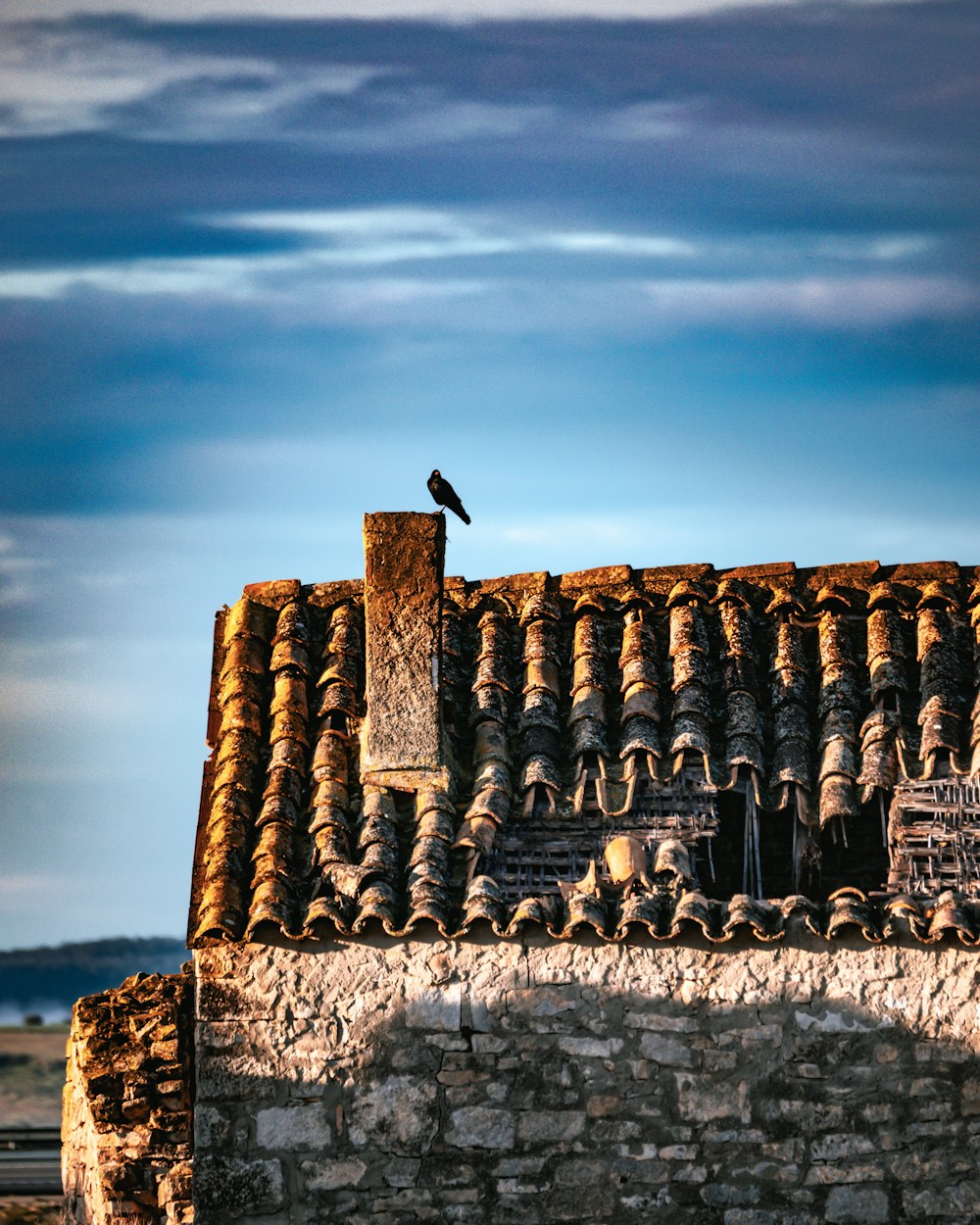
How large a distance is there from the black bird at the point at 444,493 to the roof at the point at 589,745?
679 mm

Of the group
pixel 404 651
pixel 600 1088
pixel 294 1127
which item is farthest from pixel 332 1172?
pixel 404 651

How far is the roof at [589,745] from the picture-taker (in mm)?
9359

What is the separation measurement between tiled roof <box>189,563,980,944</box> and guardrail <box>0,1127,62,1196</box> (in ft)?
23.9

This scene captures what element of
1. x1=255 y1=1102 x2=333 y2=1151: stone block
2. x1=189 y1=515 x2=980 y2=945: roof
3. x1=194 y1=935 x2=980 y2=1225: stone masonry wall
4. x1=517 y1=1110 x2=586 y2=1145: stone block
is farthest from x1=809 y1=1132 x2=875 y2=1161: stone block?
x1=255 y1=1102 x2=333 y2=1151: stone block

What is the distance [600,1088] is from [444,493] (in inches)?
132

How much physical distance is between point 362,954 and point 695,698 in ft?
7.33

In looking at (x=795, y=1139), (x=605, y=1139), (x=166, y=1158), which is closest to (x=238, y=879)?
(x=166, y=1158)

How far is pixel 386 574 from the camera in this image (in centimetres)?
1026

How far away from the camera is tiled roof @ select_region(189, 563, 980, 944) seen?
30.7 feet

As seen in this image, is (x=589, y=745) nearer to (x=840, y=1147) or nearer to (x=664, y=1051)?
(x=664, y=1051)

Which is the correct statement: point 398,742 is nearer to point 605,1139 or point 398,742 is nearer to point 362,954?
point 362,954

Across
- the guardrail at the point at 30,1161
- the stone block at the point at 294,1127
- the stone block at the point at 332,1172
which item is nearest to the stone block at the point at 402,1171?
the stone block at the point at 332,1172

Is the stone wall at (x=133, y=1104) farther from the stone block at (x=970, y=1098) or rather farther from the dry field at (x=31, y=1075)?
the dry field at (x=31, y=1075)

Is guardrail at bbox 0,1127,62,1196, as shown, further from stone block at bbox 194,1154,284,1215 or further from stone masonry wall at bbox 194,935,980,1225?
stone masonry wall at bbox 194,935,980,1225
